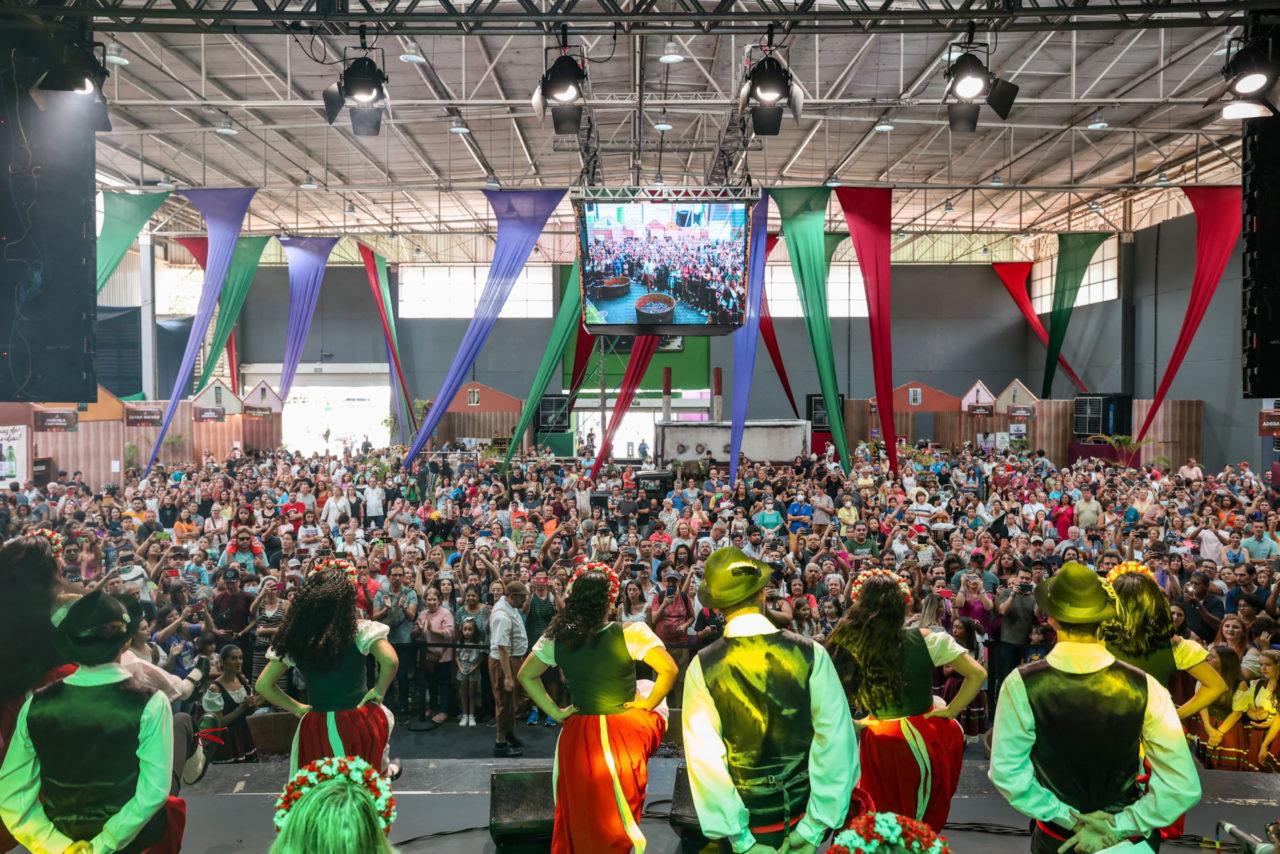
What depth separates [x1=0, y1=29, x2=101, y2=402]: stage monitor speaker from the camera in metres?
5.00

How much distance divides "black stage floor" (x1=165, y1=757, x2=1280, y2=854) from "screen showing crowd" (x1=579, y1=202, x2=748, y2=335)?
5955 mm

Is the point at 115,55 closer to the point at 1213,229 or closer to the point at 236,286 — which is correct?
the point at 236,286

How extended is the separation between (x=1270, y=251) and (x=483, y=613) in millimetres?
5292

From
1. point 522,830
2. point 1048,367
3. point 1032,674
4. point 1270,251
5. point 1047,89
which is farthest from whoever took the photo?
point 1048,367

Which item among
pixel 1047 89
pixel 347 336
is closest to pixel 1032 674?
pixel 1047 89

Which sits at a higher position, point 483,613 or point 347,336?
point 347,336

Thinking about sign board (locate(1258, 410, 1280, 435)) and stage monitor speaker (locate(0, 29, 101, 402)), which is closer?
stage monitor speaker (locate(0, 29, 101, 402))

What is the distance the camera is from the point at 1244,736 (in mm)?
4871

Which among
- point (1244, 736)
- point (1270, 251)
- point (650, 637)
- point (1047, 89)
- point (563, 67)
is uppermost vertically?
point (1047, 89)

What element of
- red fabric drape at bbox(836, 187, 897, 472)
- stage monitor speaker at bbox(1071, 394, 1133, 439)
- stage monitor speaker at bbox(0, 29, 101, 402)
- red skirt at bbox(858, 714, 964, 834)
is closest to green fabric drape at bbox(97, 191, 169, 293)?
stage monitor speaker at bbox(0, 29, 101, 402)

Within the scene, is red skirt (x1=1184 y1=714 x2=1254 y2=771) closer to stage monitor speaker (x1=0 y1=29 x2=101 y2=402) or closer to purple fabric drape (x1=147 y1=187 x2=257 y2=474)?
stage monitor speaker (x1=0 y1=29 x2=101 y2=402)

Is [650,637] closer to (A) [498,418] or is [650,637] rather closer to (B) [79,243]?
(B) [79,243]

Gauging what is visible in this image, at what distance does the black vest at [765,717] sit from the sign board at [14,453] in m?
15.1

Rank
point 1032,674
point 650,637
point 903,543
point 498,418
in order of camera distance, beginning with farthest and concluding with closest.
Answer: point 498,418 → point 903,543 → point 650,637 → point 1032,674
